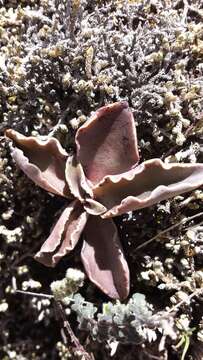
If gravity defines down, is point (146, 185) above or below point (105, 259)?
above

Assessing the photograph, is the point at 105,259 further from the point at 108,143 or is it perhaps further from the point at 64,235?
the point at 108,143

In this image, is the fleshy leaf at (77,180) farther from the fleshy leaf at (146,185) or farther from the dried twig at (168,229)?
the dried twig at (168,229)

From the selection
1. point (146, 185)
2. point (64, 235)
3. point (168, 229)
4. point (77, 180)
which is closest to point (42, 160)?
point (77, 180)

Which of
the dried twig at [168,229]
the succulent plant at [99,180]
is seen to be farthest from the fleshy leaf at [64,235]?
the dried twig at [168,229]

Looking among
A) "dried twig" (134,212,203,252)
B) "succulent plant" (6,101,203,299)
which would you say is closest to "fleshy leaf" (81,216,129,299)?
"succulent plant" (6,101,203,299)

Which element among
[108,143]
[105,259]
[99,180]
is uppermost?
[108,143]

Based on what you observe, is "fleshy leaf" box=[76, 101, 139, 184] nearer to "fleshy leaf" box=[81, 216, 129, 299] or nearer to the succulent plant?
the succulent plant

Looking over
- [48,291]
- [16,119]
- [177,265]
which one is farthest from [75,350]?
[16,119]

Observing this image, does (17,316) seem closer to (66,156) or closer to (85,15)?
(66,156)
